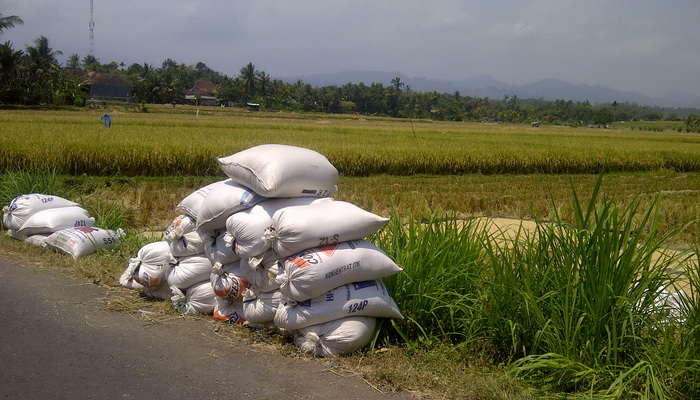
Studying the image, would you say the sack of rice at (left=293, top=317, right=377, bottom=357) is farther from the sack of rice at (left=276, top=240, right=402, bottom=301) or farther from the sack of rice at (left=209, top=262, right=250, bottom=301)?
the sack of rice at (left=209, top=262, right=250, bottom=301)

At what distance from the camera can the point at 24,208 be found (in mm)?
7961

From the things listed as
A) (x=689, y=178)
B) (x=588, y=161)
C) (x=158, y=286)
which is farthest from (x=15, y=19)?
(x=158, y=286)

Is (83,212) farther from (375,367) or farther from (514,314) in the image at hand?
(514,314)

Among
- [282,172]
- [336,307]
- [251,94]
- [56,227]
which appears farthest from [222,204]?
[251,94]

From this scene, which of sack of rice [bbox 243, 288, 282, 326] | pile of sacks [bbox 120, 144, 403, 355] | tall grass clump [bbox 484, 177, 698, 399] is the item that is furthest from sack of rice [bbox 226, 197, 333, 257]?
tall grass clump [bbox 484, 177, 698, 399]

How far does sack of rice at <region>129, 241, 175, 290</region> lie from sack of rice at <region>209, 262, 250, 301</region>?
0.75 metres

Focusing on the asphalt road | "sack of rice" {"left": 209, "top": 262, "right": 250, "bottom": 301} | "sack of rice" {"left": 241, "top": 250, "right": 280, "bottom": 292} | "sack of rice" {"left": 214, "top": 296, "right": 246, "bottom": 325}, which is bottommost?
the asphalt road

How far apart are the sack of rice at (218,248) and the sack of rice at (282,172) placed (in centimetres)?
48

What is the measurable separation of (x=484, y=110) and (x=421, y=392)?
106 m

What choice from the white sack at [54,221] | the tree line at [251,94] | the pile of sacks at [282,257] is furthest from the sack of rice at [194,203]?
the tree line at [251,94]

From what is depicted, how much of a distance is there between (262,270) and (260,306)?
282mm

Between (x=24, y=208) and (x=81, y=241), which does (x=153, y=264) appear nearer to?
(x=81, y=241)

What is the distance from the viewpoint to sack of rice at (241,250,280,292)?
4637mm

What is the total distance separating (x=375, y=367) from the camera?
13.9ft
